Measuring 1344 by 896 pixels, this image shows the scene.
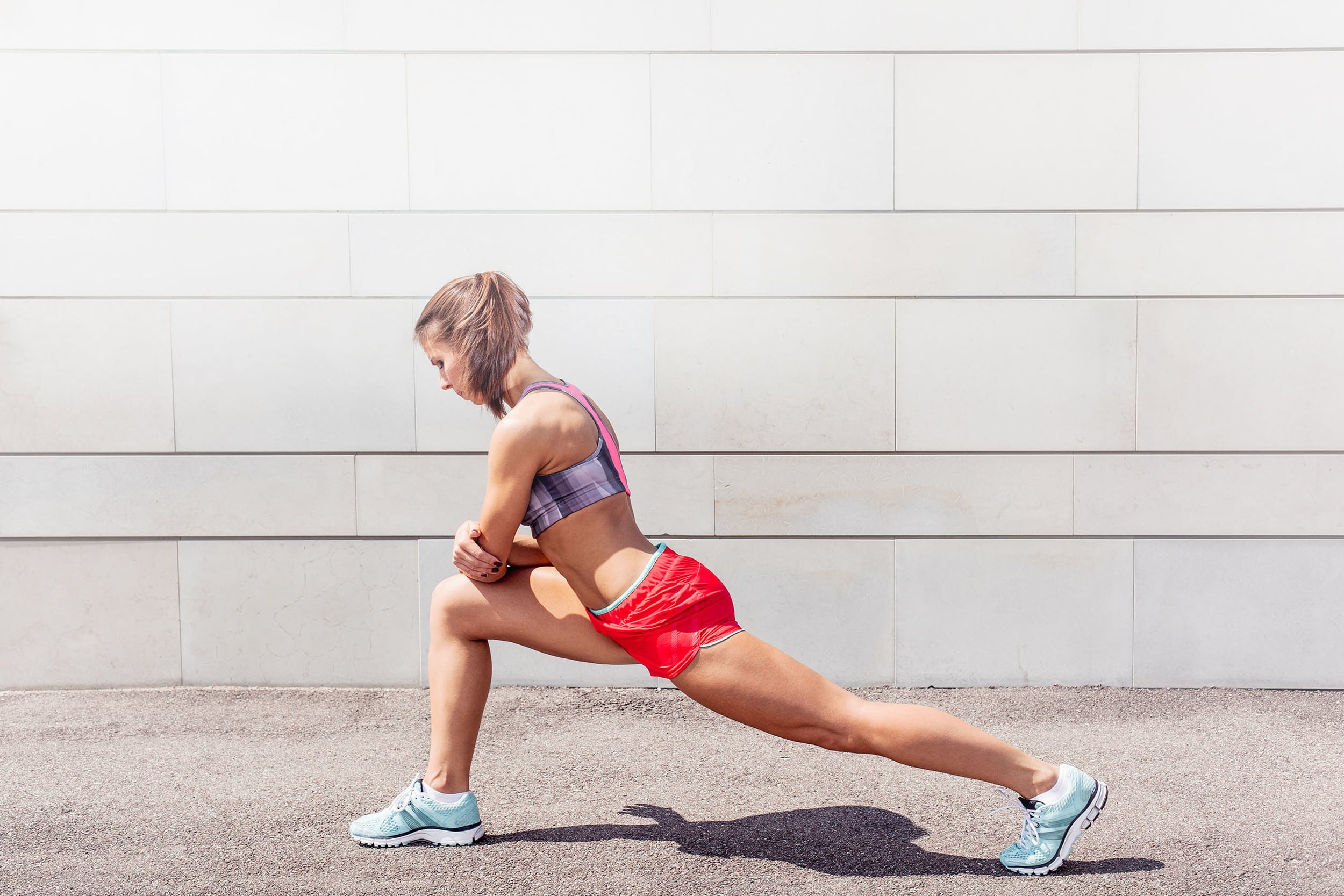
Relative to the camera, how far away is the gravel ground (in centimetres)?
286

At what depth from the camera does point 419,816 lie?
3045mm

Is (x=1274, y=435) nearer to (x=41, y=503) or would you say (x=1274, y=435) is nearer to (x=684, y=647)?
(x=684, y=647)

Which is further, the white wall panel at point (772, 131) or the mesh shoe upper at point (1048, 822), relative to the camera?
the white wall panel at point (772, 131)

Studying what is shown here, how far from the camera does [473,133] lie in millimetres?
4668

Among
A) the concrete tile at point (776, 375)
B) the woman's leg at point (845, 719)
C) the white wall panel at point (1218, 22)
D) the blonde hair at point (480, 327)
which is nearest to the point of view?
the woman's leg at point (845, 719)

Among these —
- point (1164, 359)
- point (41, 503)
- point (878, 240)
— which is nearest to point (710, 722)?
point (878, 240)

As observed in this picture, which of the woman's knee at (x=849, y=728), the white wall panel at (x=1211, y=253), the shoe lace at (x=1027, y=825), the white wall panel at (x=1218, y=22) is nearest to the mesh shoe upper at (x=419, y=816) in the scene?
the woman's knee at (x=849, y=728)

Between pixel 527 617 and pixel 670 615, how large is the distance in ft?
1.69

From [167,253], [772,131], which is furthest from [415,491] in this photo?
[772,131]

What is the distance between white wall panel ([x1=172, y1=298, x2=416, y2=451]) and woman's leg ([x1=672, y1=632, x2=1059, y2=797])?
8.27ft

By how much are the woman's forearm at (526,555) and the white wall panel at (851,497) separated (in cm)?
175

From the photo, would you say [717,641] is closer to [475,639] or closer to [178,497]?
[475,639]

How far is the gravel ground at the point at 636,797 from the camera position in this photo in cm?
286

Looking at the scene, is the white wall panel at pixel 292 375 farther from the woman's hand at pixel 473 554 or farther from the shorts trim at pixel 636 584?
the shorts trim at pixel 636 584
